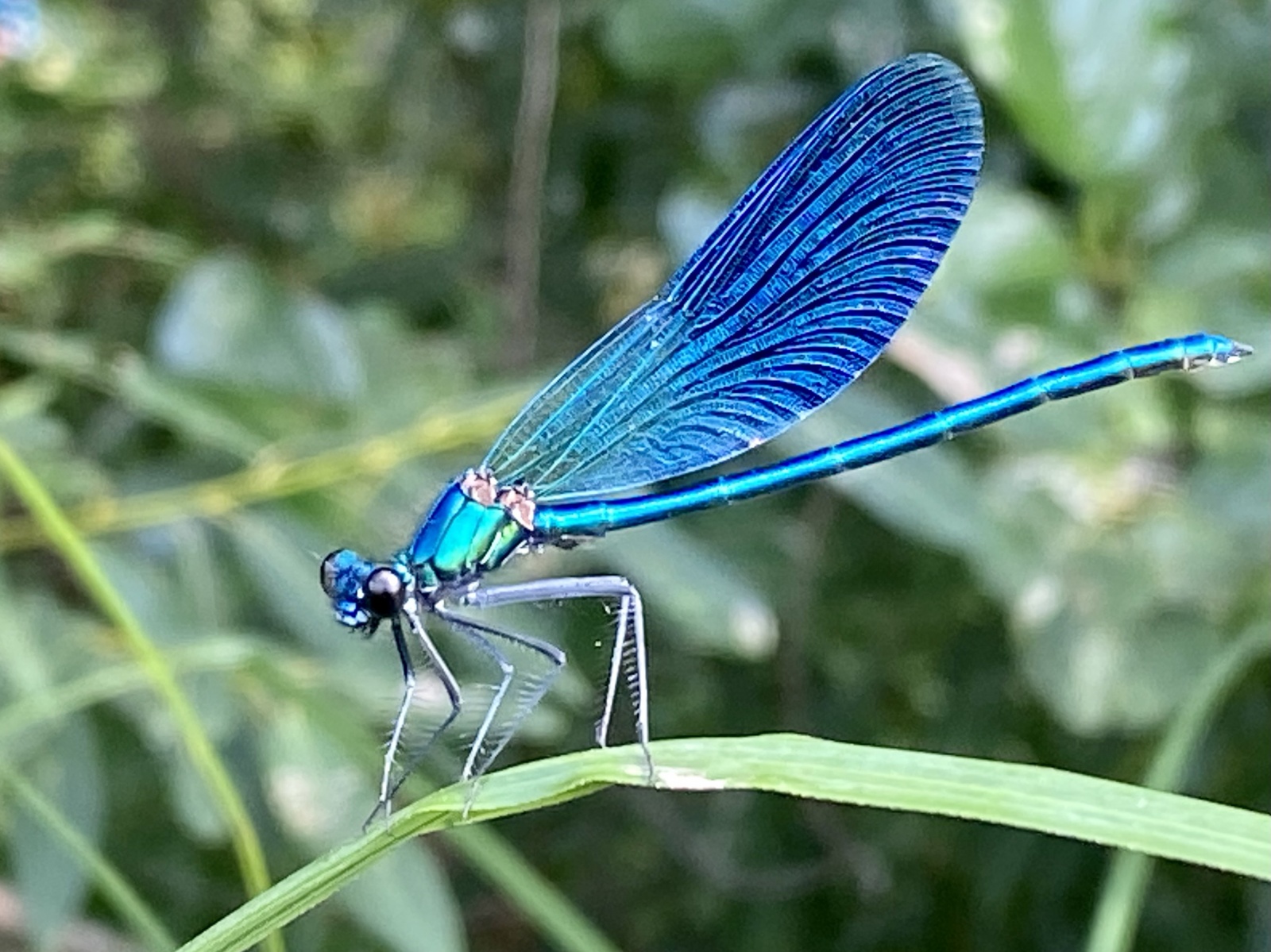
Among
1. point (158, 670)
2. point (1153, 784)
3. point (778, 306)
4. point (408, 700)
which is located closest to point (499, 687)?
point (408, 700)

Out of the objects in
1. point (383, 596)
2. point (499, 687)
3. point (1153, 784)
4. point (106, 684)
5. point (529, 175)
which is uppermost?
point (529, 175)

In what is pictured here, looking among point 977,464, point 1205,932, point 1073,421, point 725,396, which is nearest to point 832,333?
point 725,396

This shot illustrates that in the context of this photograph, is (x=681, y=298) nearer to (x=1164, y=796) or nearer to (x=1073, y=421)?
(x=1073, y=421)

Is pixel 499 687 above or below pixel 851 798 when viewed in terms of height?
above

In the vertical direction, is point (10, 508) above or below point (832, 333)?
above

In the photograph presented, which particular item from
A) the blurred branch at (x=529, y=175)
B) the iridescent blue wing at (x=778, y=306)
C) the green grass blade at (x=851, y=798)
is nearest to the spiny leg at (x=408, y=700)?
the iridescent blue wing at (x=778, y=306)

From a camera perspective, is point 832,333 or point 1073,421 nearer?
point 832,333

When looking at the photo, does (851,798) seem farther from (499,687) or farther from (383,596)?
(383,596)
